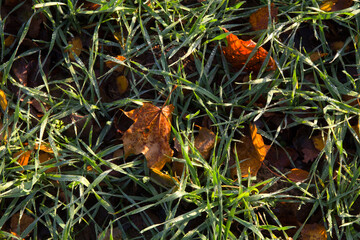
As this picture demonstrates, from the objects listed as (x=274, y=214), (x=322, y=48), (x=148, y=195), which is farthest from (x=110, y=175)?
(x=322, y=48)

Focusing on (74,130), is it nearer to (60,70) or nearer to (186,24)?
(60,70)

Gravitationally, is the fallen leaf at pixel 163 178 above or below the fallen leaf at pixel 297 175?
above

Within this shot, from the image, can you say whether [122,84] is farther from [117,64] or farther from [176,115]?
[176,115]

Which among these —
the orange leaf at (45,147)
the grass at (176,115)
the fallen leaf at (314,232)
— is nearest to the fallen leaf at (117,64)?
the grass at (176,115)

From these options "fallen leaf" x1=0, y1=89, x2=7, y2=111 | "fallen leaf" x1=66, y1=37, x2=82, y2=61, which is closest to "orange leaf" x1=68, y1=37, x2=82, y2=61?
"fallen leaf" x1=66, y1=37, x2=82, y2=61

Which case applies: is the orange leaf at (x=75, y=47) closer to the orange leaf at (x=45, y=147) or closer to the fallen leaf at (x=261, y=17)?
the orange leaf at (x=45, y=147)
